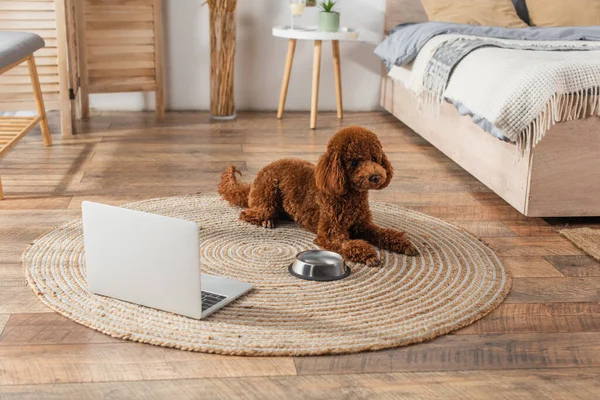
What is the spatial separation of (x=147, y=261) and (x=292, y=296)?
35 cm

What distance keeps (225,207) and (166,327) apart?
84cm

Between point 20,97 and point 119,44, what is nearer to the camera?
point 20,97

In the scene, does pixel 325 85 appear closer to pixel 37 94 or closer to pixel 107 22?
pixel 107 22

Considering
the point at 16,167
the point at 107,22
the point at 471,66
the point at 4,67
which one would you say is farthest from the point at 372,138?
the point at 107,22

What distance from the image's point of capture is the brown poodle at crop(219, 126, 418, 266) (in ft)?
6.05

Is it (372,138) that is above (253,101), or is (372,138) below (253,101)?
above

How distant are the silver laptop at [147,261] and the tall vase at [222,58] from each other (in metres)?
2.12

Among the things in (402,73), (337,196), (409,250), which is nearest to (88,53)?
(402,73)

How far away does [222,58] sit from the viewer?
361 centimetres

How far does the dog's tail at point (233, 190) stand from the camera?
2.29 m

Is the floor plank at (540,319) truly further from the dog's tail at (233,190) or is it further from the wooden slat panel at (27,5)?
the wooden slat panel at (27,5)

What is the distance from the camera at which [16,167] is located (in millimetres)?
2730

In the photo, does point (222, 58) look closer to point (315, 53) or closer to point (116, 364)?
point (315, 53)

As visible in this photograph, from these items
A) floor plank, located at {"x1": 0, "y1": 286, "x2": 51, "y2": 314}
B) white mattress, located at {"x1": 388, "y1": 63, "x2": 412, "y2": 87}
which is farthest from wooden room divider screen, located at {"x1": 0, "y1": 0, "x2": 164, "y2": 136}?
floor plank, located at {"x1": 0, "y1": 286, "x2": 51, "y2": 314}
